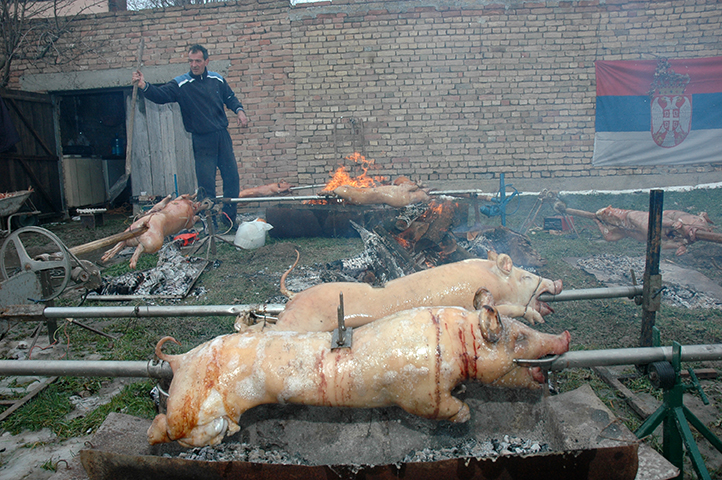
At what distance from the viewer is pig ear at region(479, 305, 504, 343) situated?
1835 millimetres

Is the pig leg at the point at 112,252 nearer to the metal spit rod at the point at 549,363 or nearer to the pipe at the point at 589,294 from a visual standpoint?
the metal spit rod at the point at 549,363

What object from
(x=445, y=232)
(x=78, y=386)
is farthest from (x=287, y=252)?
(x=78, y=386)

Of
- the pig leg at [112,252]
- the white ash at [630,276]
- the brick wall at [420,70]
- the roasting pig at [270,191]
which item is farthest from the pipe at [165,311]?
the brick wall at [420,70]

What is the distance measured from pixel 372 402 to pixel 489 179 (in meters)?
9.52

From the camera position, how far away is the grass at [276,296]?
9.89ft

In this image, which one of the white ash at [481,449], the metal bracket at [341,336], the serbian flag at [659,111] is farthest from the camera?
the serbian flag at [659,111]

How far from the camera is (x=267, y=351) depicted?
1.94 metres

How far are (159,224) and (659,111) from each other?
1137 centimetres

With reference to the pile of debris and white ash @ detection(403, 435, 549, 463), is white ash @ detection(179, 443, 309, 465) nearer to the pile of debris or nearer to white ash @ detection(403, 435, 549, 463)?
white ash @ detection(403, 435, 549, 463)

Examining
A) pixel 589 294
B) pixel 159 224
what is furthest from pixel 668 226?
pixel 159 224

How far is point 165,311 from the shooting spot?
2.73m

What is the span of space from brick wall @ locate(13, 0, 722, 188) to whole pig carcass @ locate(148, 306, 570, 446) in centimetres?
899

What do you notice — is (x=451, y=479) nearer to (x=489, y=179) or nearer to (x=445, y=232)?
(x=445, y=232)

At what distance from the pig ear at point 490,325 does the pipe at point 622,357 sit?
0.64ft
